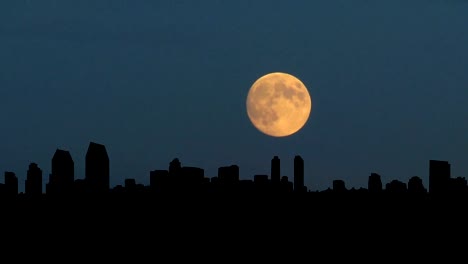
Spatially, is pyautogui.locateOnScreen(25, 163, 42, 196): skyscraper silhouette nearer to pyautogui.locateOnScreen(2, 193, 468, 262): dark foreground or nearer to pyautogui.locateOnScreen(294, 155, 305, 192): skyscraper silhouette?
pyautogui.locateOnScreen(2, 193, 468, 262): dark foreground

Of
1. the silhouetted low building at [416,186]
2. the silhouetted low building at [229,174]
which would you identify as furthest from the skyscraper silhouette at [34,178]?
the silhouetted low building at [416,186]

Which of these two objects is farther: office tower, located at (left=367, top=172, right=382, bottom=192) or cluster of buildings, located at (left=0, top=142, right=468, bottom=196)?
office tower, located at (left=367, top=172, right=382, bottom=192)

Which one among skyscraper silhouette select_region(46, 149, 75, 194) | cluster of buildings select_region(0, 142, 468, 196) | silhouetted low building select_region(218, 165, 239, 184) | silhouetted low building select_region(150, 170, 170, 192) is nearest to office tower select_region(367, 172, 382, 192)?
cluster of buildings select_region(0, 142, 468, 196)

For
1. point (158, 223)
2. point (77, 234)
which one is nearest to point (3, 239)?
point (77, 234)

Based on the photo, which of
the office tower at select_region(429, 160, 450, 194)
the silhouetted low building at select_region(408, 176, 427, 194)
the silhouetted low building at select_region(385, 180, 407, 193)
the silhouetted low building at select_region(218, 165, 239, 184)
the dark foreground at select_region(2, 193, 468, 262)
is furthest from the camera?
the silhouetted low building at select_region(408, 176, 427, 194)

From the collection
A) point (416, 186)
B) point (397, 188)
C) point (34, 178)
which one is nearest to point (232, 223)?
point (397, 188)

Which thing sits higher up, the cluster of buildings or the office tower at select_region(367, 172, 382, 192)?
the office tower at select_region(367, 172, 382, 192)

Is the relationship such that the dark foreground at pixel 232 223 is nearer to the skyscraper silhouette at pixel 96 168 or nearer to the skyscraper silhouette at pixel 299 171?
the skyscraper silhouette at pixel 96 168
